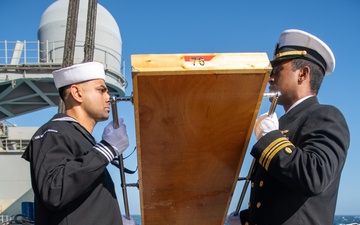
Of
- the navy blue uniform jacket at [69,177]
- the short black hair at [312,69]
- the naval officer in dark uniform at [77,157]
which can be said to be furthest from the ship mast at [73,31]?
the short black hair at [312,69]

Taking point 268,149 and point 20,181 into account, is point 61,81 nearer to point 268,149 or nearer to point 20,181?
point 268,149

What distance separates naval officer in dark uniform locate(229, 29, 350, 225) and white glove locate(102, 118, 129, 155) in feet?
2.41

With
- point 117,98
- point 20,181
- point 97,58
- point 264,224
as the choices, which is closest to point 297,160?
point 264,224

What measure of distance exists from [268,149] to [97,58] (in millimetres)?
12546

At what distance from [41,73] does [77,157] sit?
12447 mm

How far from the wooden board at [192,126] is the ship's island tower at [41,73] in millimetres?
10766

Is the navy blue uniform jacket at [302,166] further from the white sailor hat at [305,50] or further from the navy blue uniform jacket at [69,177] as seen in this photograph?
the navy blue uniform jacket at [69,177]

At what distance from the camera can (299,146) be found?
2.10 m

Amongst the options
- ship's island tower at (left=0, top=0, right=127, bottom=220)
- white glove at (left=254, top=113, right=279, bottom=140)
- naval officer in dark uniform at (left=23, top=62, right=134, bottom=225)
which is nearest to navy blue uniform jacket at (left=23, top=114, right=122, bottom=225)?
naval officer in dark uniform at (left=23, top=62, right=134, bottom=225)

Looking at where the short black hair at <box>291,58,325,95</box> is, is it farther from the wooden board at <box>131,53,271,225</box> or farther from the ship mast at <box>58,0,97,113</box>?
the ship mast at <box>58,0,97,113</box>

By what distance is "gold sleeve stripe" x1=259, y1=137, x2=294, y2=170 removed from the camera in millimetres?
1992

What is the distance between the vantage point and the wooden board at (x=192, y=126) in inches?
71.1

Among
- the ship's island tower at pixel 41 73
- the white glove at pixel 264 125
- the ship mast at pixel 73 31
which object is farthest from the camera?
the ship's island tower at pixel 41 73

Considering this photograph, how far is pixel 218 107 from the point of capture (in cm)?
200
